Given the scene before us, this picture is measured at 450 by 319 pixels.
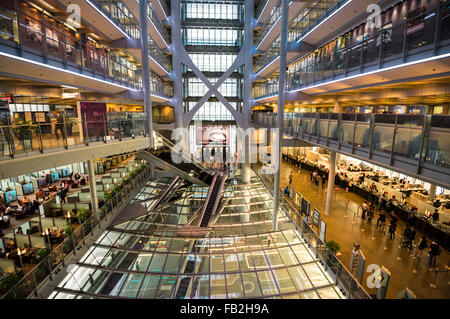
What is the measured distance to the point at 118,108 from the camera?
20891mm

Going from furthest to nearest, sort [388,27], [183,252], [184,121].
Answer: [184,121] → [183,252] → [388,27]

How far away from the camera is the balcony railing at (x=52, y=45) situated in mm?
5016

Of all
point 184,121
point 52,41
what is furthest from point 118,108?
point 52,41

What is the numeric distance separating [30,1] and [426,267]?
16.4 metres

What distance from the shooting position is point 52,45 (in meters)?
6.47

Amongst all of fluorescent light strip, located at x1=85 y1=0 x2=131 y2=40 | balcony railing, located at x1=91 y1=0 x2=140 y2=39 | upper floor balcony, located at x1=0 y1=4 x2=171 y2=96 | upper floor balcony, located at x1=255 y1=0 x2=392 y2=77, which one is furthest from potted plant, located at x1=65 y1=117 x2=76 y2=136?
upper floor balcony, located at x1=255 y1=0 x2=392 y2=77

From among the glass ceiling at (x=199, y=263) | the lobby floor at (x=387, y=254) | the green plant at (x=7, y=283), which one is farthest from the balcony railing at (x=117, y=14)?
the lobby floor at (x=387, y=254)

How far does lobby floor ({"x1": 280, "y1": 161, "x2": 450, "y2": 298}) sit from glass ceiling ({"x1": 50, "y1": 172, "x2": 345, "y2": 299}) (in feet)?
5.94

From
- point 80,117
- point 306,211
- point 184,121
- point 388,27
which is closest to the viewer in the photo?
point 388,27

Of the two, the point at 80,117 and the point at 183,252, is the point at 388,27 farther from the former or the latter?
the point at 183,252

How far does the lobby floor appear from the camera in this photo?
673cm

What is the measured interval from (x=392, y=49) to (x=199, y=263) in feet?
30.7

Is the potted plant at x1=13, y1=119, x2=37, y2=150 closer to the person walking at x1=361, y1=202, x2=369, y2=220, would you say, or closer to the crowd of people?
the crowd of people

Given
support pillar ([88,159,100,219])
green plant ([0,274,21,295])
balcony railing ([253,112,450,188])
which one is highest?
balcony railing ([253,112,450,188])
